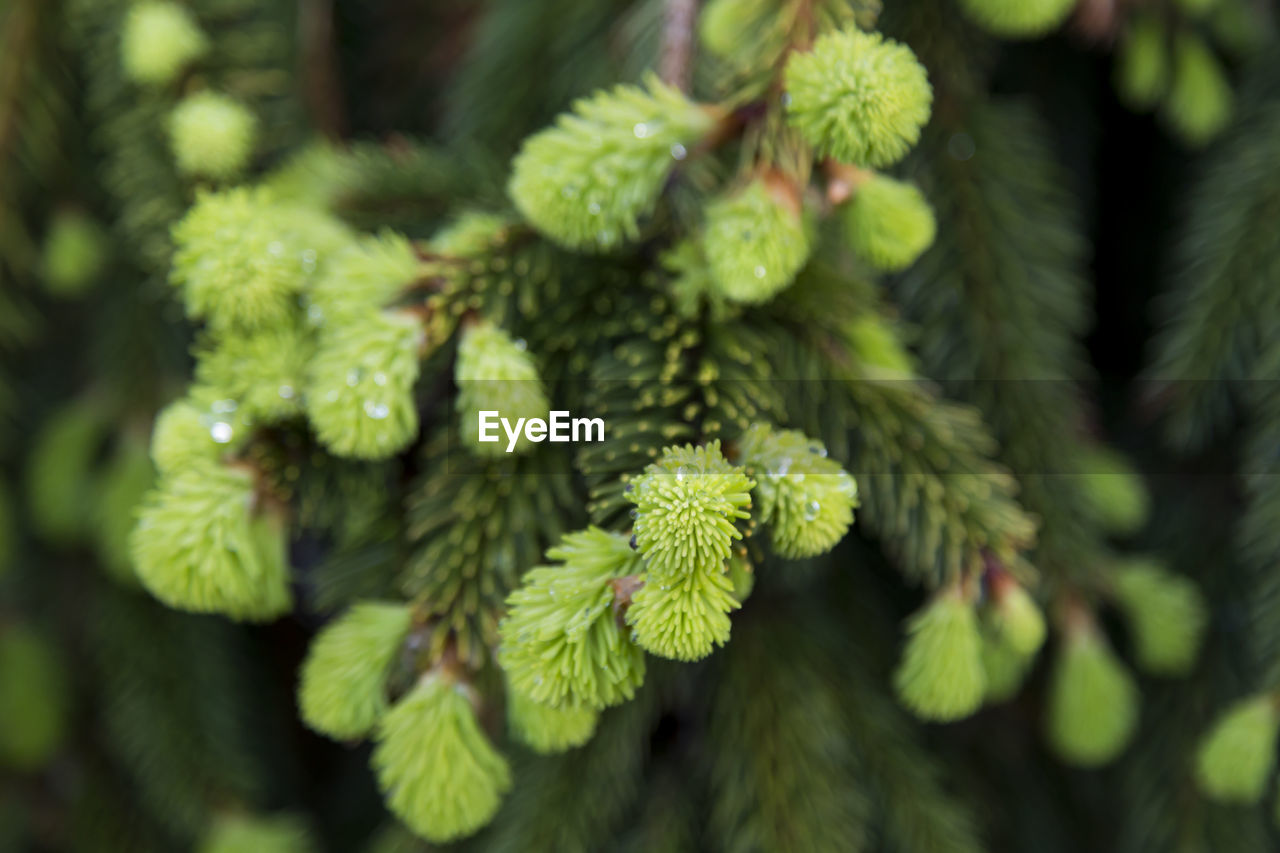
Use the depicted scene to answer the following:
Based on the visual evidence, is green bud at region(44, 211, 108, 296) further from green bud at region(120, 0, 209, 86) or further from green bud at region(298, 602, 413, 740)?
green bud at region(298, 602, 413, 740)

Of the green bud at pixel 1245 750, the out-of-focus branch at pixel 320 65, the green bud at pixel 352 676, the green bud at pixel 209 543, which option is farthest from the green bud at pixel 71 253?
the green bud at pixel 1245 750

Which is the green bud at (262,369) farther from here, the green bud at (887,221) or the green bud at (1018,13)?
the green bud at (1018,13)

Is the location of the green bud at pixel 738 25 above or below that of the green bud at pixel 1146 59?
below

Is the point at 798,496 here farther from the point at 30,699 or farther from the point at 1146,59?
the point at 30,699

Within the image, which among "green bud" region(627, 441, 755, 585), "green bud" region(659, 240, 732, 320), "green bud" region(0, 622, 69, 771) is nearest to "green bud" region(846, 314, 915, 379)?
"green bud" region(659, 240, 732, 320)

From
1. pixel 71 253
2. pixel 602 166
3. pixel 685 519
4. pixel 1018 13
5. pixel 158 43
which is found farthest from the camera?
pixel 71 253

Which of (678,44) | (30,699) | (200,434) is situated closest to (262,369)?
(200,434)
